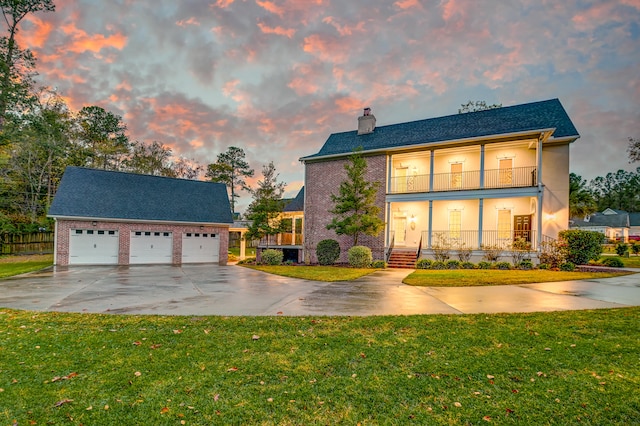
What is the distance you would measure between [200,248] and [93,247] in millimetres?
6032

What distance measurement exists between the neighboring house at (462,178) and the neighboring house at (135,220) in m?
7.58

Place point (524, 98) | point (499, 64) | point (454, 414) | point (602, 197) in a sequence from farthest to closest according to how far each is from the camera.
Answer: point (602, 197) < point (524, 98) < point (499, 64) < point (454, 414)

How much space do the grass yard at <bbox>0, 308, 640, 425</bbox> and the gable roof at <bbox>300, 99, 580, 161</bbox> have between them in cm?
1329

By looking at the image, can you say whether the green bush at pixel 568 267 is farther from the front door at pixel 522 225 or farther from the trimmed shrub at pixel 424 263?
the trimmed shrub at pixel 424 263

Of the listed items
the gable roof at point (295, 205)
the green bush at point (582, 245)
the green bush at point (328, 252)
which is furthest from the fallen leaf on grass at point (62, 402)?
the gable roof at point (295, 205)

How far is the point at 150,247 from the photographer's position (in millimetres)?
20625

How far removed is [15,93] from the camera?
930 inches

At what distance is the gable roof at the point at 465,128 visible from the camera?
53.5ft

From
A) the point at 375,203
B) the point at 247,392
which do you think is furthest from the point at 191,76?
the point at 247,392

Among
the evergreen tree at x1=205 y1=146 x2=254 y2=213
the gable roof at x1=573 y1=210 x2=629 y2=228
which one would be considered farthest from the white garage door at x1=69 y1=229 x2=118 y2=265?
the gable roof at x1=573 y1=210 x2=629 y2=228

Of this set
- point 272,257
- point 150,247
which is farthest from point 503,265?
point 150,247

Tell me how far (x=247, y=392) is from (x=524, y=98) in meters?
24.9

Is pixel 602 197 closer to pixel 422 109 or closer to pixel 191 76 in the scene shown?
pixel 422 109

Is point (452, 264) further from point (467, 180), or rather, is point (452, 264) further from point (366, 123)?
point (366, 123)
